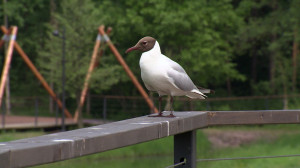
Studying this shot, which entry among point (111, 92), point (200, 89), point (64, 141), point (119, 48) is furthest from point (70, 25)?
point (64, 141)

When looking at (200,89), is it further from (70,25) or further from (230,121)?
(70,25)

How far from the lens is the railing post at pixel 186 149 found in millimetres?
3477

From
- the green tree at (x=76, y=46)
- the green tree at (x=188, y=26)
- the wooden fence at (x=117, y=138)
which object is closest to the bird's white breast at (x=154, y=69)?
the wooden fence at (x=117, y=138)

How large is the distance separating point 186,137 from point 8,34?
814 inches

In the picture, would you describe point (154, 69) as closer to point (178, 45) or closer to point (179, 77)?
point (179, 77)

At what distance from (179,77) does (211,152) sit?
15614 millimetres

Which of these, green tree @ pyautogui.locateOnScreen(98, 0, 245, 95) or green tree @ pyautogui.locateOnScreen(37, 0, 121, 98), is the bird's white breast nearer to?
green tree @ pyautogui.locateOnScreen(37, 0, 121, 98)

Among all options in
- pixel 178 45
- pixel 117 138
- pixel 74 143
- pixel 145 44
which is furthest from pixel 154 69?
pixel 178 45

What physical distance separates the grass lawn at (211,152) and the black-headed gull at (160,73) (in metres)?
10.9

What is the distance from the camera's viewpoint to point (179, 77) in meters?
4.04

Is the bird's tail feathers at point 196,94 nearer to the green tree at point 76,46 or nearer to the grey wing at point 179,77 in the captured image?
the grey wing at point 179,77

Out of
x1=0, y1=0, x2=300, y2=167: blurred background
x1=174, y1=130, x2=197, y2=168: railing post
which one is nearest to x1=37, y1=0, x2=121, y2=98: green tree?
x1=0, y1=0, x2=300, y2=167: blurred background

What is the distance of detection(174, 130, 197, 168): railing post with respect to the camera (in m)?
3.48

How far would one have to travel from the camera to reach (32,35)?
33.5 m
